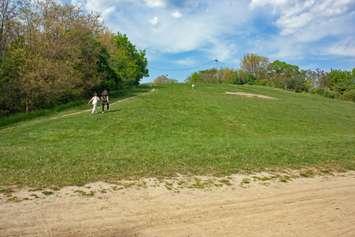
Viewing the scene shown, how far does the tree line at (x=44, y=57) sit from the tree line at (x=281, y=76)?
72.3 metres

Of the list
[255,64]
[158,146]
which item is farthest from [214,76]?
[158,146]

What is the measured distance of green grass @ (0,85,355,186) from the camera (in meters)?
13.7

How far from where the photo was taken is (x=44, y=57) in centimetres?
4141

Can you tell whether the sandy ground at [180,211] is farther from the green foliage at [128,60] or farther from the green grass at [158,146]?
the green foliage at [128,60]

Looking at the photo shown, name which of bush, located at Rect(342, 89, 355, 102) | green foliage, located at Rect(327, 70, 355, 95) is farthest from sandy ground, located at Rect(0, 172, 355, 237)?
green foliage, located at Rect(327, 70, 355, 95)

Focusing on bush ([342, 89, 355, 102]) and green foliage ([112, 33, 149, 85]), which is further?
bush ([342, 89, 355, 102])

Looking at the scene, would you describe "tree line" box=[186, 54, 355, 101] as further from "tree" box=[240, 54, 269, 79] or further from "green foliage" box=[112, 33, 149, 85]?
"green foliage" box=[112, 33, 149, 85]

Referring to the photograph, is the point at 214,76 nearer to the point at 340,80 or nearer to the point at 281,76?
the point at 281,76

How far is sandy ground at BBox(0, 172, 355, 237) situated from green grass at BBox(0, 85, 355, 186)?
5.62 feet

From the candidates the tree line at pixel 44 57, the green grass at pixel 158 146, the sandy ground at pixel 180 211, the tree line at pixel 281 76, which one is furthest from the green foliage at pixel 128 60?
the sandy ground at pixel 180 211

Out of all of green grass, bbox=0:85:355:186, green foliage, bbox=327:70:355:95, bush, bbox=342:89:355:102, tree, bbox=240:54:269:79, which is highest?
tree, bbox=240:54:269:79

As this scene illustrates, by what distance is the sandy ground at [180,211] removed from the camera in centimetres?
832

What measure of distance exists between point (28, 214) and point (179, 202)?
3767mm

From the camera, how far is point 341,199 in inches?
452
